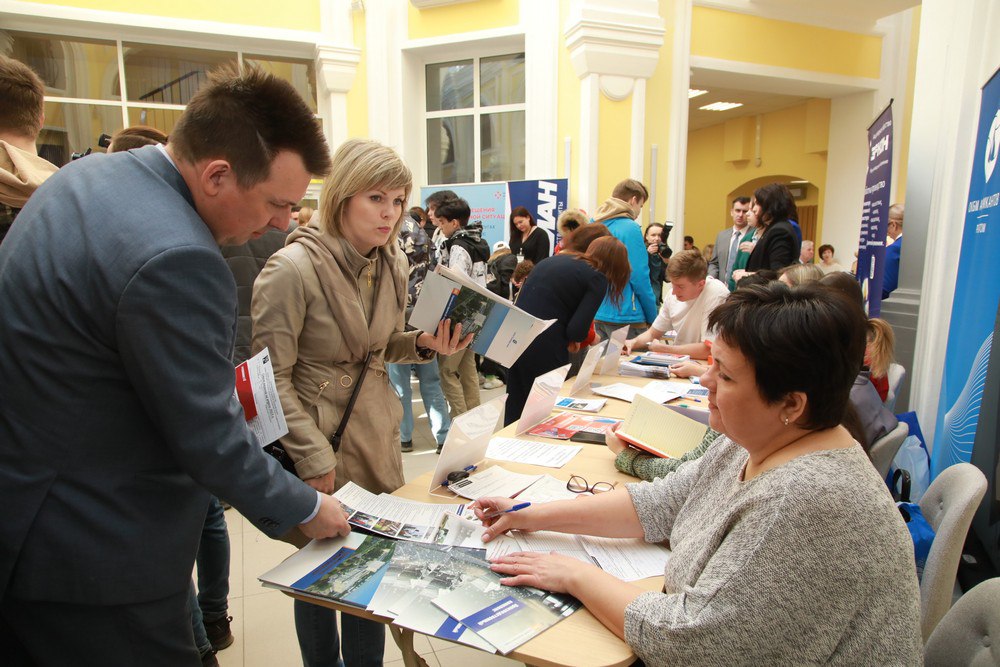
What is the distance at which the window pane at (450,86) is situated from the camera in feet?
26.0

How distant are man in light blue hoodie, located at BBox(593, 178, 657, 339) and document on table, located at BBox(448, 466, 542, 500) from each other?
89.5 inches

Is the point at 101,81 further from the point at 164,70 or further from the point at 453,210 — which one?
the point at 453,210

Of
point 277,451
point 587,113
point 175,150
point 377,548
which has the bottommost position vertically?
point 377,548

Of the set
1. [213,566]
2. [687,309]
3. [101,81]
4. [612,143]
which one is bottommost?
[213,566]

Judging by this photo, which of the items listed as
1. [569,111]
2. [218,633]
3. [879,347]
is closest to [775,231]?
[879,347]

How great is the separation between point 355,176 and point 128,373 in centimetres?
78

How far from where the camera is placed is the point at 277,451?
1425 mm

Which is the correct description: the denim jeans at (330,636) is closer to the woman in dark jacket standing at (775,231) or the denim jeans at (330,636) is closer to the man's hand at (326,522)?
the man's hand at (326,522)

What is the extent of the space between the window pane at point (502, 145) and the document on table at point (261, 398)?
696 centimetres

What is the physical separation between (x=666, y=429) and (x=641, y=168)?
19.2 feet

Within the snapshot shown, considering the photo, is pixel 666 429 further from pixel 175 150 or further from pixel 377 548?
pixel 175 150

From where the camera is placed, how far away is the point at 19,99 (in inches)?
64.2

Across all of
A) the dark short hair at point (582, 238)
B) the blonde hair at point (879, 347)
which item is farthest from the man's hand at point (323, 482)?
the dark short hair at point (582, 238)

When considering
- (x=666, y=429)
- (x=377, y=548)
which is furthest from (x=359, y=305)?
(x=666, y=429)
